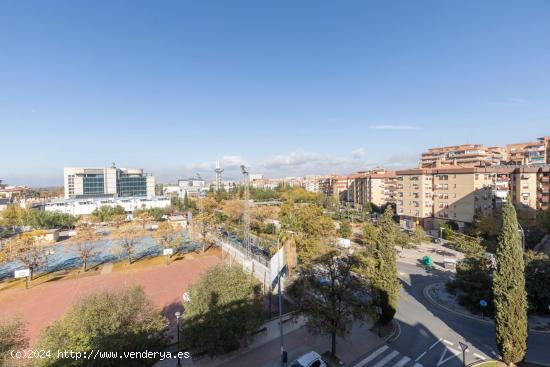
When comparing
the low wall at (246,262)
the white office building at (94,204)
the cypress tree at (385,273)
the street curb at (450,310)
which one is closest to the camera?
the cypress tree at (385,273)

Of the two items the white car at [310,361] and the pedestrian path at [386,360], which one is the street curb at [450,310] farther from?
the white car at [310,361]

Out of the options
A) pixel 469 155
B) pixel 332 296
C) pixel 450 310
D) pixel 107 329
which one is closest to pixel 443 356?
pixel 450 310

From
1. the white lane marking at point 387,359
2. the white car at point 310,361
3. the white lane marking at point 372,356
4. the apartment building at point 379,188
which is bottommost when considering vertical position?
the white lane marking at point 372,356

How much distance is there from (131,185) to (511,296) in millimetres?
137093

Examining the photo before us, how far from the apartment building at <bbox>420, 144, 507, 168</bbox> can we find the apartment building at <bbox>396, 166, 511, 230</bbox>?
14870 mm

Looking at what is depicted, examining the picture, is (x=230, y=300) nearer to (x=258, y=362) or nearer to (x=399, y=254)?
(x=258, y=362)

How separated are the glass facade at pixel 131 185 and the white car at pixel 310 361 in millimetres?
129624

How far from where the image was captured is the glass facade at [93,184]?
114188 mm

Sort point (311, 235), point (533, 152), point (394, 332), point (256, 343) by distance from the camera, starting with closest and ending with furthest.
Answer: point (256, 343)
point (394, 332)
point (311, 235)
point (533, 152)

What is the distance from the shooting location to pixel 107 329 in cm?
1101

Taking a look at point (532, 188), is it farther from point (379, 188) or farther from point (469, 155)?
point (379, 188)

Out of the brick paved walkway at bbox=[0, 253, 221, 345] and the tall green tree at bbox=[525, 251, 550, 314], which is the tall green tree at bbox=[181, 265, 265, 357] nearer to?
the brick paved walkway at bbox=[0, 253, 221, 345]

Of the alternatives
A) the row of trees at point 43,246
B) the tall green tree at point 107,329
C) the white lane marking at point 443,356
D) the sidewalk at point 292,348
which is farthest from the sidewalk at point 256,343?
the row of trees at point 43,246

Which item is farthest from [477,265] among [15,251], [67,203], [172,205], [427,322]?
[67,203]
